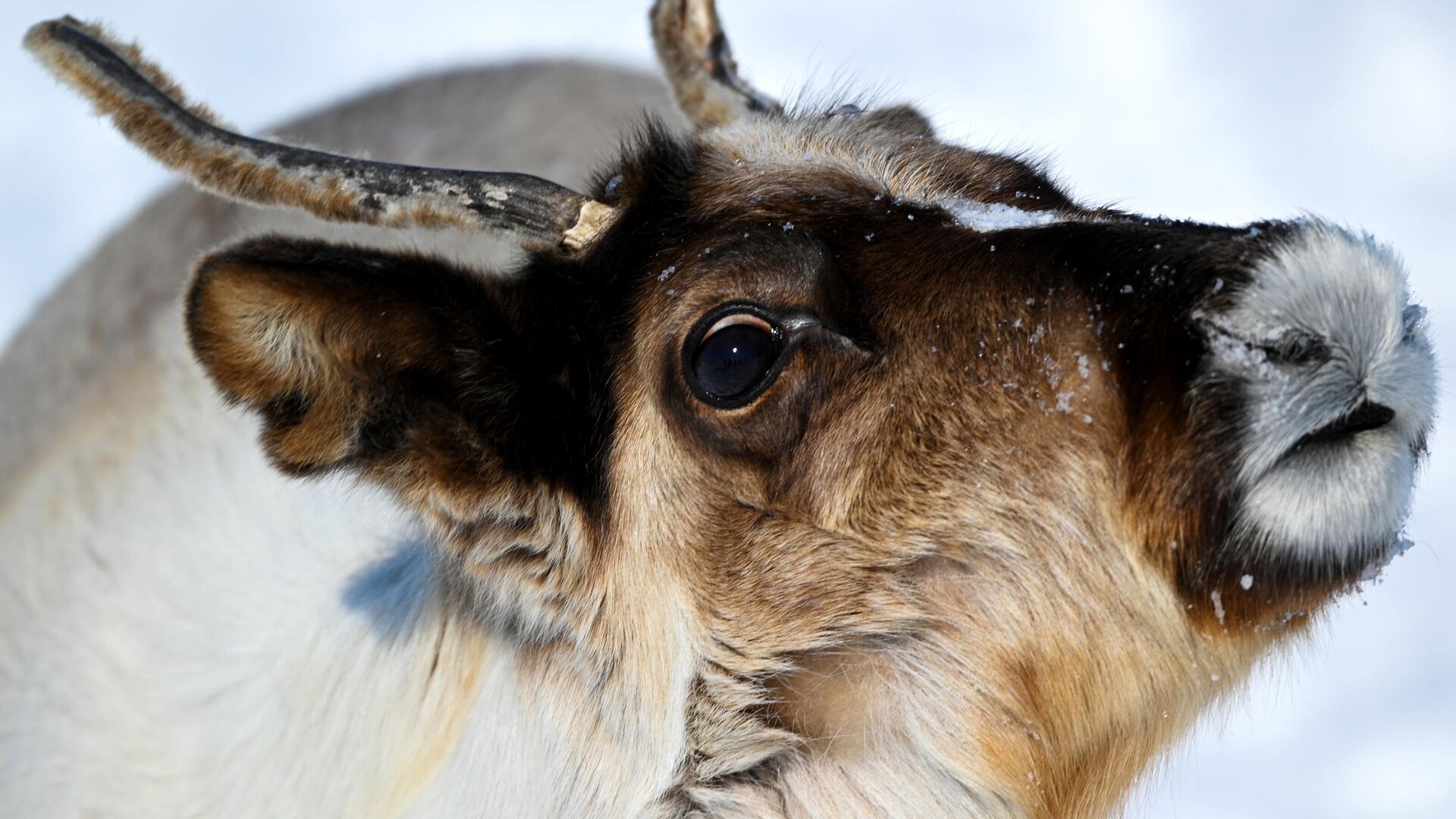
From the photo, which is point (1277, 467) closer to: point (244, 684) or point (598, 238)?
point (598, 238)

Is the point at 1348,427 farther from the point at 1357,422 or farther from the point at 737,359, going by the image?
the point at 737,359

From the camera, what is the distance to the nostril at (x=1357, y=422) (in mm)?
1884

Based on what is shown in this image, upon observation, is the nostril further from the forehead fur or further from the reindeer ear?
the reindeer ear

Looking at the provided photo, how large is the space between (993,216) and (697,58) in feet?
4.25

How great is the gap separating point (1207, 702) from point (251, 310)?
1.74m

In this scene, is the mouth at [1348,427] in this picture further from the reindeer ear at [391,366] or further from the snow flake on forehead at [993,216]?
the reindeer ear at [391,366]

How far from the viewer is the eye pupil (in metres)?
2.10

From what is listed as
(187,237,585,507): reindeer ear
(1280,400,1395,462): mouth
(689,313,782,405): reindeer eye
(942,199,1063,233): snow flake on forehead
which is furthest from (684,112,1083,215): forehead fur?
(1280,400,1395,462): mouth

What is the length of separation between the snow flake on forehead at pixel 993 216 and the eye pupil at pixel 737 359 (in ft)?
1.35

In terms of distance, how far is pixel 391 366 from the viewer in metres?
2.10

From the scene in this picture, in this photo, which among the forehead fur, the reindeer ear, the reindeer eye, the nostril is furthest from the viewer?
the forehead fur


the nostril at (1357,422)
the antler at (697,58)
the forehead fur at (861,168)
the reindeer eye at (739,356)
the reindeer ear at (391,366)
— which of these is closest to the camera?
the nostril at (1357,422)

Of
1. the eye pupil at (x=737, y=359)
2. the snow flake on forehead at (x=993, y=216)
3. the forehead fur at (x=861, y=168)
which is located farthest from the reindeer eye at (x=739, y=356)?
the snow flake on forehead at (x=993, y=216)

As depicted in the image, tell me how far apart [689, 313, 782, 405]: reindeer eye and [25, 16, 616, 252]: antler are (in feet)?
1.52
